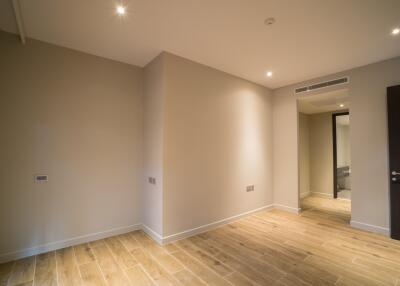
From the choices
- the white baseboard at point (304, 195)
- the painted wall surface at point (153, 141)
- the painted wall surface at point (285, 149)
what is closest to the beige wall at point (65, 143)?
the painted wall surface at point (153, 141)

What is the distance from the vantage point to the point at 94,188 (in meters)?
3.37

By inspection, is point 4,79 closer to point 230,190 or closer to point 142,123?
point 142,123

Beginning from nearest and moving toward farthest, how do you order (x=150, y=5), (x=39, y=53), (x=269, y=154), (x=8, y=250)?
(x=150, y=5) → (x=8, y=250) → (x=39, y=53) → (x=269, y=154)

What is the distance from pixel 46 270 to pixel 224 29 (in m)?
3.91

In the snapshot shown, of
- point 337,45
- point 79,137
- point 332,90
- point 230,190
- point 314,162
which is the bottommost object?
point 230,190

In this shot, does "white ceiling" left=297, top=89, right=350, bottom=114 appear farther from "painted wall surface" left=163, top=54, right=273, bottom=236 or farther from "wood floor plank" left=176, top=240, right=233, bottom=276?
"wood floor plank" left=176, top=240, right=233, bottom=276

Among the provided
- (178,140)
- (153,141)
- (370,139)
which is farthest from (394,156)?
(153,141)

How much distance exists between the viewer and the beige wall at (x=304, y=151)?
6.49 metres

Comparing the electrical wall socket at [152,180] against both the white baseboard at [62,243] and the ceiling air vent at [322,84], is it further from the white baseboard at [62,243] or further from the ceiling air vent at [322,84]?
the ceiling air vent at [322,84]

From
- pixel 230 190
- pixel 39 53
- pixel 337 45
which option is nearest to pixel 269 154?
pixel 230 190

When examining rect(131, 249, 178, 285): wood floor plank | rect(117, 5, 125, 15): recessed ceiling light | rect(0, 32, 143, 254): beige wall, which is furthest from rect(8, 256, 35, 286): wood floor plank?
rect(117, 5, 125, 15): recessed ceiling light

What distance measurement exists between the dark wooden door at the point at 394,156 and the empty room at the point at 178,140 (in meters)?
0.02

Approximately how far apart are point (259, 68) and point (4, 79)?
13.7ft

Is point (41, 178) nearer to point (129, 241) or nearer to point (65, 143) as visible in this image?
point (65, 143)
